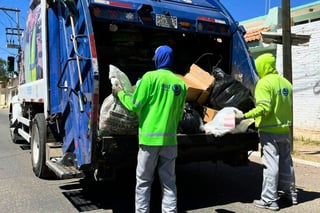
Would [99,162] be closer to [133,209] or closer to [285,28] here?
[133,209]

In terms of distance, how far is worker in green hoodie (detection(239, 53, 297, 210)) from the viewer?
508 centimetres

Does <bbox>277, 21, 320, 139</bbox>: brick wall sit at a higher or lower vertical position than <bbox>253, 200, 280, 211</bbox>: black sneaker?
higher

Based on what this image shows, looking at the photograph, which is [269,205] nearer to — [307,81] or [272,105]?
[272,105]

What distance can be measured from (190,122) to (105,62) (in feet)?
5.68

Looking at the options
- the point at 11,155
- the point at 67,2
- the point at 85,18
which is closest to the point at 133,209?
the point at 85,18

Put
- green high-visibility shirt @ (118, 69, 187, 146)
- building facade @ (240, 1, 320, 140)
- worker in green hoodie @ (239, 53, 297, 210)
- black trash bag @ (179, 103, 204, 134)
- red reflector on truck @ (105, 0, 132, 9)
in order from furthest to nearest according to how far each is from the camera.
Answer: building facade @ (240, 1, 320, 140) → red reflector on truck @ (105, 0, 132, 9) → worker in green hoodie @ (239, 53, 297, 210) → black trash bag @ (179, 103, 204, 134) → green high-visibility shirt @ (118, 69, 187, 146)

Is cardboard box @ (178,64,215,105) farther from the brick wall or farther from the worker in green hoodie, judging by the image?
the brick wall

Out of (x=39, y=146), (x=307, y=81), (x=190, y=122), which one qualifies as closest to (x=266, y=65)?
(x=190, y=122)

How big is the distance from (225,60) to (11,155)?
5367 millimetres

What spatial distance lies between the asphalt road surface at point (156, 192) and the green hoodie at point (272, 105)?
101 centimetres

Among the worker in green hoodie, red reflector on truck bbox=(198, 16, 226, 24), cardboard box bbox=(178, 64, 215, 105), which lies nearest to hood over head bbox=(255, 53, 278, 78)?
the worker in green hoodie

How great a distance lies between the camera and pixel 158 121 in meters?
4.15

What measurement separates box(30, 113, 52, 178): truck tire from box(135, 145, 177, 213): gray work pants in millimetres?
2214

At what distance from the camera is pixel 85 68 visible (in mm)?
4754
